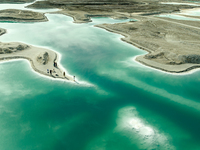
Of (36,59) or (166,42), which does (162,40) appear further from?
(36,59)

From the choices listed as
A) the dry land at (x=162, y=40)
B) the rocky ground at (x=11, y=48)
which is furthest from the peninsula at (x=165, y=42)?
the rocky ground at (x=11, y=48)

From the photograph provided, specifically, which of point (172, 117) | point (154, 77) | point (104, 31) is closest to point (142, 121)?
point (172, 117)

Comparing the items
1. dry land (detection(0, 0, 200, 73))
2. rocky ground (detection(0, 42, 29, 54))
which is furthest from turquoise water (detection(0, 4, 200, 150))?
rocky ground (detection(0, 42, 29, 54))

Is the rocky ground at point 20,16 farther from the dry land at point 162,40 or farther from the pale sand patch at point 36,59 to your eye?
the pale sand patch at point 36,59

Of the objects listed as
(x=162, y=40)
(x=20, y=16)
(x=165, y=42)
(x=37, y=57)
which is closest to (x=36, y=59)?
(x=37, y=57)

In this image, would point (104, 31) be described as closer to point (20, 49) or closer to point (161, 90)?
point (20, 49)

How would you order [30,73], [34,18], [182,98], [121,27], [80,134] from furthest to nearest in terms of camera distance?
1. [34,18]
2. [121,27]
3. [30,73]
4. [182,98]
5. [80,134]

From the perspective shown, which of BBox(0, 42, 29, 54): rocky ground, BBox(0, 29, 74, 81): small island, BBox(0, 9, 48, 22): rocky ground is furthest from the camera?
BBox(0, 9, 48, 22): rocky ground

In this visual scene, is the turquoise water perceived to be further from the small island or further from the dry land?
the dry land
